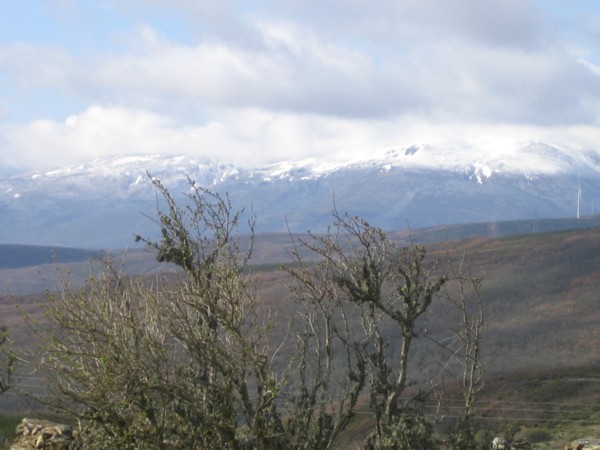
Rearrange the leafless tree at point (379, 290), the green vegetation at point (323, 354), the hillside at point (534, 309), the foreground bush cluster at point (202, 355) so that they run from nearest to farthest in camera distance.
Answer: the foreground bush cluster at point (202, 355) < the green vegetation at point (323, 354) < the leafless tree at point (379, 290) < the hillside at point (534, 309)

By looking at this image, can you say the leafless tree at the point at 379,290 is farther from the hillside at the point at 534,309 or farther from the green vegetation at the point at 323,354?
the hillside at the point at 534,309

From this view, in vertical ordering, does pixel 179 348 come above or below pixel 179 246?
below

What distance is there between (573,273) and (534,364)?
3436cm

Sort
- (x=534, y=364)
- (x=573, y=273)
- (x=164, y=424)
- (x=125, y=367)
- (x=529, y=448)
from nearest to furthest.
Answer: (x=125, y=367)
(x=164, y=424)
(x=529, y=448)
(x=534, y=364)
(x=573, y=273)

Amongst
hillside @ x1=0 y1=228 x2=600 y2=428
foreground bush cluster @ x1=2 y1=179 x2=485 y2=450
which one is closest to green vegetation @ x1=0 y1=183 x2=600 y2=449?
foreground bush cluster @ x1=2 y1=179 x2=485 y2=450

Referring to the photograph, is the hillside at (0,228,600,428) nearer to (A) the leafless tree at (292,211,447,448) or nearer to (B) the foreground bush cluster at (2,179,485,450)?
(A) the leafless tree at (292,211,447,448)

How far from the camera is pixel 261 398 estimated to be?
42.5 ft

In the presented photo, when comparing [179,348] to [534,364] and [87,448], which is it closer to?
[87,448]

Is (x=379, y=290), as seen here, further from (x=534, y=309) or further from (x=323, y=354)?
(x=534, y=309)

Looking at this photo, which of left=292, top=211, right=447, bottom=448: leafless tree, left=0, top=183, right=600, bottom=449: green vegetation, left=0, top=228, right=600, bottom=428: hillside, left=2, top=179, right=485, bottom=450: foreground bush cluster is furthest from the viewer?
left=0, top=228, right=600, bottom=428: hillside

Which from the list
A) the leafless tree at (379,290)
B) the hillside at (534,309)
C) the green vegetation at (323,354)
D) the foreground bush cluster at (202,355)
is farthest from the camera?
the hillside at (534,309)

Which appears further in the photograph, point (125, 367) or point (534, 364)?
point (534, 364)

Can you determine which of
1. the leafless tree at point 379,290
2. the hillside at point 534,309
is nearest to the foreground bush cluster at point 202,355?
the leafless tree at point 379,290

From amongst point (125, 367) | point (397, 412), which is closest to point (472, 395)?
point (397, 412)
